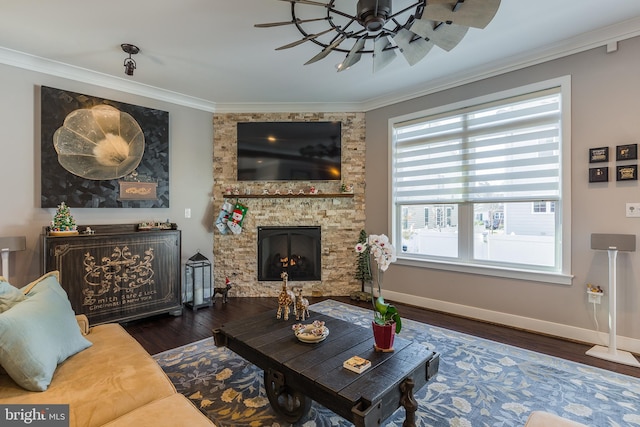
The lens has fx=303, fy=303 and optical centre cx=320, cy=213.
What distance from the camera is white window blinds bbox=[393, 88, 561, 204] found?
3039mm

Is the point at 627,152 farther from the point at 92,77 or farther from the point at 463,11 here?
the point at 92,77

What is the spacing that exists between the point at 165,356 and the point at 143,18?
111 inches

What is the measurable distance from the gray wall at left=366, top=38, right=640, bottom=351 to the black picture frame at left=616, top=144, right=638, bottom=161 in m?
0.05

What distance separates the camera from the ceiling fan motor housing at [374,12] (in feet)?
5.96

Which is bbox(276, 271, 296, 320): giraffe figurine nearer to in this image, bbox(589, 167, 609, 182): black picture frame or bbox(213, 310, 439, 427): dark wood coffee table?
bbox(213, 310, 439, 427): dark wood coffee table

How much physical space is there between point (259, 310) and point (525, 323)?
9.78ft

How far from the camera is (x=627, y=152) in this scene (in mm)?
2602

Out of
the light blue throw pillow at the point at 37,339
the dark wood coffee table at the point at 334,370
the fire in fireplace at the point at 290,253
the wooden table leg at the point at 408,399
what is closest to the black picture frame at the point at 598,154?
the dark wood coffee table at the point at 334,370

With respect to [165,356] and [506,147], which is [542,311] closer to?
[506,147]

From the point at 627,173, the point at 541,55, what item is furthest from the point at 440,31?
the point at 627,173

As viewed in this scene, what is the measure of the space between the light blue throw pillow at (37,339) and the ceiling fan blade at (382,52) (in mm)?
2602

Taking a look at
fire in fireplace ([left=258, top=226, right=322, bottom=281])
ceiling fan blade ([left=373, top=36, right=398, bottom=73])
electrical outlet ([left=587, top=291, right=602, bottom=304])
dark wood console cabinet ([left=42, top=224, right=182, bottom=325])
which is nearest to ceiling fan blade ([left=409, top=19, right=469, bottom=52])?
ceiling fan blade ([left=373, top=36, right=398, bottom=73])

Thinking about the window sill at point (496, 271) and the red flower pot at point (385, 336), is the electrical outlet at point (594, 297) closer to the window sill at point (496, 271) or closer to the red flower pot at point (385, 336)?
the window sill at point (496, 271)

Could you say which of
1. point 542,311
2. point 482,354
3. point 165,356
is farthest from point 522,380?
point 165,356
